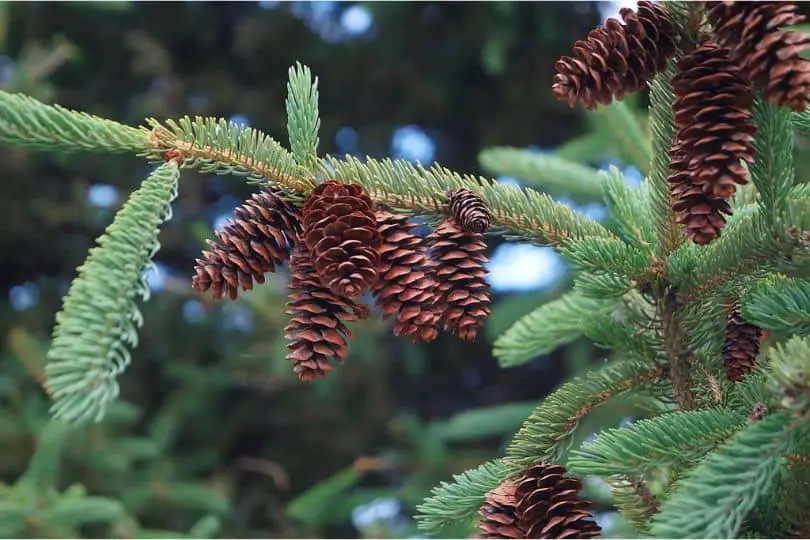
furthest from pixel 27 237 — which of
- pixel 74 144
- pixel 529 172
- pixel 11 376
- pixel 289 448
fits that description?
pixel 74 144

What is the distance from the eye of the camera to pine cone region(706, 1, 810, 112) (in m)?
0.56

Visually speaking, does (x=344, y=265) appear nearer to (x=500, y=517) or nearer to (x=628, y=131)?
(x=500, y=517)

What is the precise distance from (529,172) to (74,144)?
3.34 feet

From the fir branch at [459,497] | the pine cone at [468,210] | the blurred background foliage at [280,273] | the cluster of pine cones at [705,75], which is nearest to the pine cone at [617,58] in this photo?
the cluster of pine cones at [705,75]

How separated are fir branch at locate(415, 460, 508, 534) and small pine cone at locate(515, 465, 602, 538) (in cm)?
7

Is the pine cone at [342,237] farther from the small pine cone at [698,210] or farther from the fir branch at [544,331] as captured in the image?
the fir branch at [544,331]

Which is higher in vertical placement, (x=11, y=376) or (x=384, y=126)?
(x=384, y=126)

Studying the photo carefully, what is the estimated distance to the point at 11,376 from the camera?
254cm

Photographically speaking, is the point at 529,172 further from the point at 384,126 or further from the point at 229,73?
the point at 229,73

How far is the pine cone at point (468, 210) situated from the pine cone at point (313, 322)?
0.40 feet

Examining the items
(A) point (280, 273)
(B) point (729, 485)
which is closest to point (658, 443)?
(B) point (729, 485)

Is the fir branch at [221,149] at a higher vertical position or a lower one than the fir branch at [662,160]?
higher

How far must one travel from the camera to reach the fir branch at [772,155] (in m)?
0.65

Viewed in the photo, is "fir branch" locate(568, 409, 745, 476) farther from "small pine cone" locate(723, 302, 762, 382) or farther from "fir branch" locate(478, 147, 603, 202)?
"fir branch" locate(478, 147, 603, 202)
